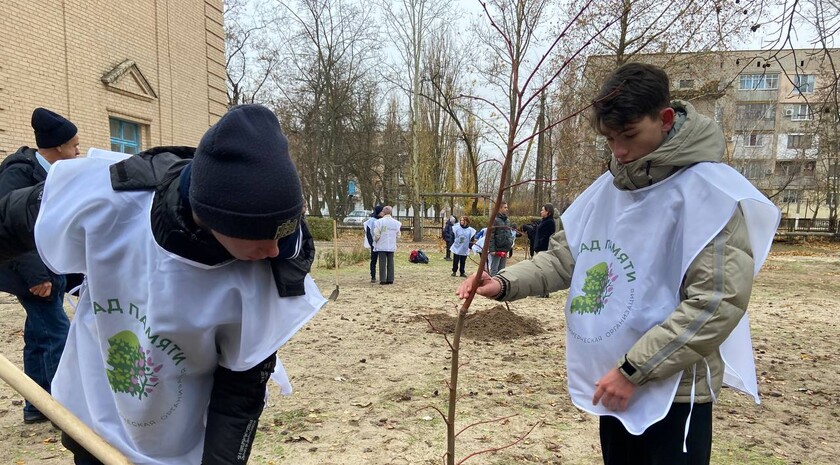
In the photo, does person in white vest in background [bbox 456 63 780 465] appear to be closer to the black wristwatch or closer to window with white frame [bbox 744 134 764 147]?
the black wristwatch

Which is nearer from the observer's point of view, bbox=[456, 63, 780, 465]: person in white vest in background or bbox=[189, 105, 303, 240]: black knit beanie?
bbox=[189, 105, 303, 240]: black knit beanie

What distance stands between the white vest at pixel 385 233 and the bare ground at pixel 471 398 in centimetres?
287

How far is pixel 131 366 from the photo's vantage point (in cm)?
Result: 136

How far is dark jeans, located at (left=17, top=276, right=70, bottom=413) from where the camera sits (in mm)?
3330

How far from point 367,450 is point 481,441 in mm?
794

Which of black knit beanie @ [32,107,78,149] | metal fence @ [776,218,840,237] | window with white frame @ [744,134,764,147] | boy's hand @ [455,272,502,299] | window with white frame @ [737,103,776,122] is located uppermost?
window with white frame @ [737,103,776,122]

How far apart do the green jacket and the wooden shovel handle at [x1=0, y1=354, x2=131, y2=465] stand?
1485mm

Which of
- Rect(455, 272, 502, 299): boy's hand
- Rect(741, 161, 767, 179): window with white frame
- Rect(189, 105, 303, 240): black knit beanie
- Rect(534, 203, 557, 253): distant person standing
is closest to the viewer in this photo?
Rect(189, 105, 303, 240): black knit beanie

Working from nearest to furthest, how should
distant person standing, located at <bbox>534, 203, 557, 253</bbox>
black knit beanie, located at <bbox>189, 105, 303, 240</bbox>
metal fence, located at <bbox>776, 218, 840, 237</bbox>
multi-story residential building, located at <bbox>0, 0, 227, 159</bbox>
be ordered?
black knit beanie, located at <bbox>189, 105, 303, 240</bbox>
multi-story residential building, located at <bbox>0, 0, 227, 159</bbox>
distant person standing, located at <bbox>534, 203, 557, 253</bbox>
metal fence, located at <bbox>776, 218, 840, 237</bbox>

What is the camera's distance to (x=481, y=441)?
A: 3426 mm

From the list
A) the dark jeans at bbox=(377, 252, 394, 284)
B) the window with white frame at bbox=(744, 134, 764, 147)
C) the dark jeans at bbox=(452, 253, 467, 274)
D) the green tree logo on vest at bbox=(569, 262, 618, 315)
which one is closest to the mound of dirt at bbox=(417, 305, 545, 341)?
the dark jeans at bbox=(377, 252, 394, 284)

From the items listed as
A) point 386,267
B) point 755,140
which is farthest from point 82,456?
point 755,140

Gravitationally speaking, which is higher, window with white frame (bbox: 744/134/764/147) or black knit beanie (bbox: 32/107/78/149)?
window with white frame (bbox: 744/134/764/147)

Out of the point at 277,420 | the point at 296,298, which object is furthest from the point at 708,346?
the point at 277,420
